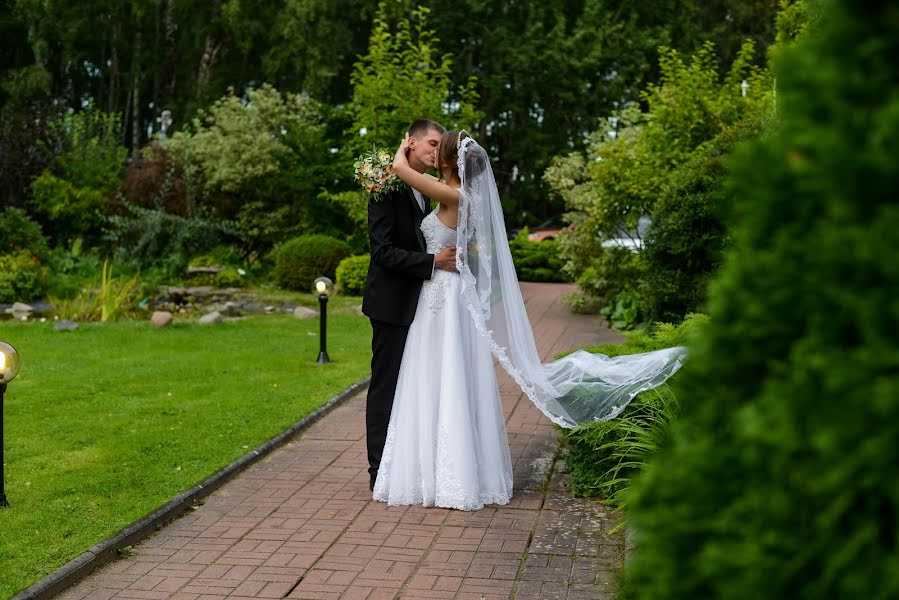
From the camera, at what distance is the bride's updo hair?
6121mm

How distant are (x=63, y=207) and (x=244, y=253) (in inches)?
169

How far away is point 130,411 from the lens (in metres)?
8.65

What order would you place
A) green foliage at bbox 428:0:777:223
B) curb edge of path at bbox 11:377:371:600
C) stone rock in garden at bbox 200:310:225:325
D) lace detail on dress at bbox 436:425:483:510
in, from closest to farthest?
1. curb edge of path at bbox 11:377:371:600
2. lace detail on dress at bbox 436:425:483:510
3. stone rock in garden at bbox 200:310:225:325
4. green foliage at bbox 428:0:777:223

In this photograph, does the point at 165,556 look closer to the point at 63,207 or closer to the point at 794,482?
the point at 794,482

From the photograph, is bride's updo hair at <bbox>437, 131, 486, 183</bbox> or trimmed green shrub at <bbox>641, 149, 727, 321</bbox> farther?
trimmed green shrub at <bbox>641, 149, 727, 321</bbox>

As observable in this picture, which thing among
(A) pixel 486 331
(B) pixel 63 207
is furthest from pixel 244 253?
(A) pixel 486 331

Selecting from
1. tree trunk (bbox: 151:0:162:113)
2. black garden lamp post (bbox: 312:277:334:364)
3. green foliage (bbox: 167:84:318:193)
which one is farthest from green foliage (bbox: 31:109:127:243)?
black garden lamp post (bbox: 312:277:334:364)

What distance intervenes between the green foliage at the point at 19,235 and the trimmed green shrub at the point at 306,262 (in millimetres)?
4790

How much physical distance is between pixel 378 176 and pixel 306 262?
13.9 metres

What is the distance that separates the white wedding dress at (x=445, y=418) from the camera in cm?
598

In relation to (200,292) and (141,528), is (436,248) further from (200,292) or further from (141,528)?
(200,292)

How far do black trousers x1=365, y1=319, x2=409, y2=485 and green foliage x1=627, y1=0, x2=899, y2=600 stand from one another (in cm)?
446

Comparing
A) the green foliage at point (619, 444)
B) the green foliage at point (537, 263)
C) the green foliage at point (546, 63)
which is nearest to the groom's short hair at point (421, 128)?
the green foliage at point (619, 444)

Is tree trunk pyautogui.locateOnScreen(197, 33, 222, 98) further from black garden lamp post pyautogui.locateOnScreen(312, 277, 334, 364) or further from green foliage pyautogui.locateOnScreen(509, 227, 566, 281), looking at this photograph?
black garden lamp post pyautogui.locateOnScreen(312, 277, 334, 364)
